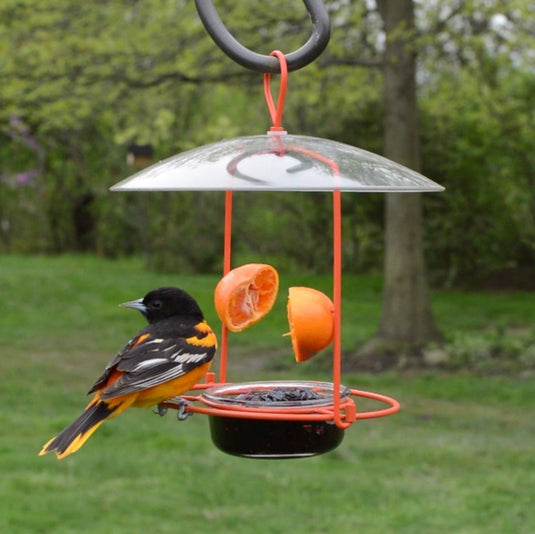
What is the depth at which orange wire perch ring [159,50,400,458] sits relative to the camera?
2.82 meters

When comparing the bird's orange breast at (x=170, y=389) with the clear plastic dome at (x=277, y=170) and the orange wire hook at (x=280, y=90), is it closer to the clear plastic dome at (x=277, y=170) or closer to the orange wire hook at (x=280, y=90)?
the clear plastic dome at (x=277, y=170)

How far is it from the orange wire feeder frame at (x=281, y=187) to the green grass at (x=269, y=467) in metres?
2.34

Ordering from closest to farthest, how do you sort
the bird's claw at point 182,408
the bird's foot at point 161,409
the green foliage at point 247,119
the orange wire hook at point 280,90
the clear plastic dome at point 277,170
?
the clear plastic dome at point 277,170 < the orange wire hook at point 280,90 < the bird's claw at point 182,408 < the bird's foot at point 161,409 < the green foliage at point 247,119

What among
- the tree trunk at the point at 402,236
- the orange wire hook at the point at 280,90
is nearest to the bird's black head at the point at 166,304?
the orange wire hook at the point at 280,90

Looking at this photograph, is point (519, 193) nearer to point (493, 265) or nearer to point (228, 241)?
point (493, 265)

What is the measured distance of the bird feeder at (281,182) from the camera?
8.66 ft

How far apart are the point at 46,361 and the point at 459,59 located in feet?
18.1

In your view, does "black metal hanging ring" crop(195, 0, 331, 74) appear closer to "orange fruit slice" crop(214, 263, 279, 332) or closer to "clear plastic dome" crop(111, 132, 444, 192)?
"clear plastic dome" crop(111, 132, 444, 192)

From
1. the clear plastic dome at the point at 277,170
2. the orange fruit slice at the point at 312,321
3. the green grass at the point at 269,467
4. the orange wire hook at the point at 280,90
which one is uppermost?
the orange wire hook at the point at 280,90

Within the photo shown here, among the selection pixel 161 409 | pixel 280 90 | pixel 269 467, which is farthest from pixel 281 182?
pixel 269 467

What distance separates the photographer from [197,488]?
6090 millimetres

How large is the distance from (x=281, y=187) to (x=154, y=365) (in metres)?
0.83

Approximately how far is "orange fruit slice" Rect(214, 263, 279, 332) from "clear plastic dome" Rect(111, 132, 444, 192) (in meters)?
0.43

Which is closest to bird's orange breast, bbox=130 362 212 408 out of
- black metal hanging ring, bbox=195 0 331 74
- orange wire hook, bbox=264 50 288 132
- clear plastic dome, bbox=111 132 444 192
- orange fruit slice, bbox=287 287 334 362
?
orange fruit slice, bbox=287 287 334 362
